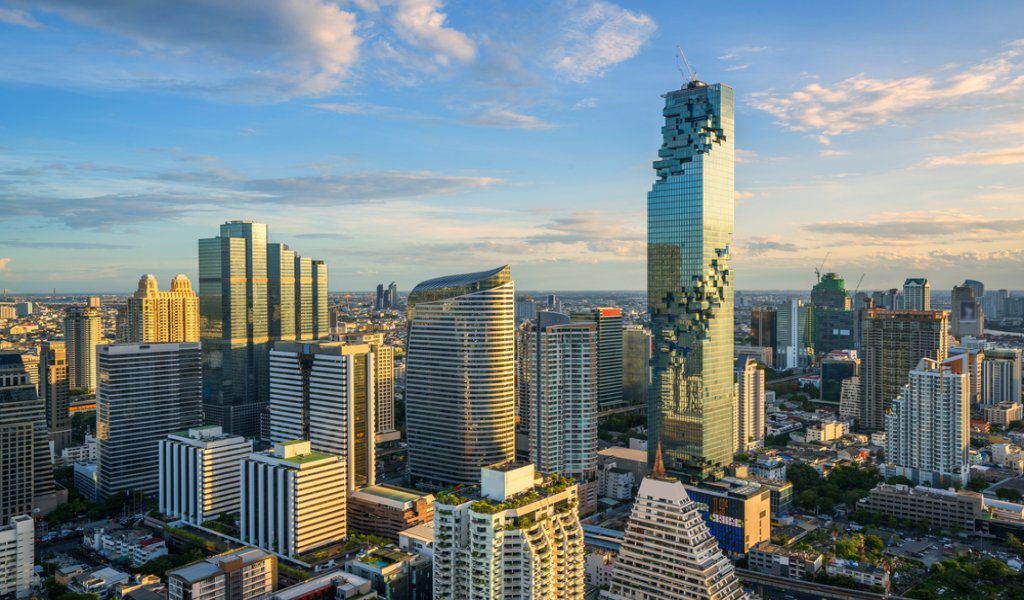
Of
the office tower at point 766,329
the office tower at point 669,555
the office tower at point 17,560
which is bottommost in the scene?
the office tower at point 17,560

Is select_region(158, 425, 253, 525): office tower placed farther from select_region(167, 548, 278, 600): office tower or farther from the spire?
the spire

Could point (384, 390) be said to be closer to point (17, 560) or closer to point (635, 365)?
point (635, 365)

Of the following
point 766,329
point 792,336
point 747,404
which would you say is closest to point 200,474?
point 747,404

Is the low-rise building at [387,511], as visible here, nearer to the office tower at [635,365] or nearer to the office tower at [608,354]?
the office tower at [608,354]

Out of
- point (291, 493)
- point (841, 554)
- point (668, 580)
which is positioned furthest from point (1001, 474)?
point (291, 493)

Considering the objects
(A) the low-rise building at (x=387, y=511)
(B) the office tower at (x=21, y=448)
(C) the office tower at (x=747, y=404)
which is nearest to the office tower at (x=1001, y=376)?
(C) the office tower at (x=747, y=404)
